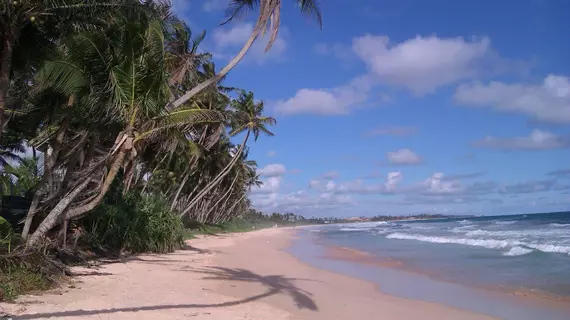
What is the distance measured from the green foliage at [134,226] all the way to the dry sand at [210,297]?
3.35ft

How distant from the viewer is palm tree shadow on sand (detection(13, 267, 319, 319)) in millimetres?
6160

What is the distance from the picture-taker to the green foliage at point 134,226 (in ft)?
42.7

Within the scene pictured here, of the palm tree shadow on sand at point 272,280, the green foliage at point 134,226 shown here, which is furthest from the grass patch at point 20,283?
the green foliage at point 134,226

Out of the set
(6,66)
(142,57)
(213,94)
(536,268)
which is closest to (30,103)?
(142,57)

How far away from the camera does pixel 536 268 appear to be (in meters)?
13.6

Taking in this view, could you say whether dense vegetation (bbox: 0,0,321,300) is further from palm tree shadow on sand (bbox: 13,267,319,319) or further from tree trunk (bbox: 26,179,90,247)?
palm tree shadow on sand (bbox: 13,267,319,319)

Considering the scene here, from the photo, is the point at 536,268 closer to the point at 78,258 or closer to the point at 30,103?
the point at 78,258

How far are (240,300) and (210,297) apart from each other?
1.82ft

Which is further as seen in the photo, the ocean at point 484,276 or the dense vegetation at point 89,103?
the ocean at point 484,276

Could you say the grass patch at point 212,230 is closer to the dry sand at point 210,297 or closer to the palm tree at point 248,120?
the palm tree at point 248,120

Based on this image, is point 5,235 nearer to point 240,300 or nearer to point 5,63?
point 5,63

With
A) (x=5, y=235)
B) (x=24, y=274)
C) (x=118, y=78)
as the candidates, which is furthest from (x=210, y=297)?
(x=118, y=78)

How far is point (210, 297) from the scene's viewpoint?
8430 millimetres

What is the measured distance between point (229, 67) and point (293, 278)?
581 cm
